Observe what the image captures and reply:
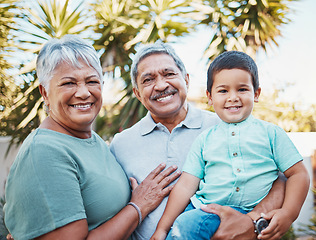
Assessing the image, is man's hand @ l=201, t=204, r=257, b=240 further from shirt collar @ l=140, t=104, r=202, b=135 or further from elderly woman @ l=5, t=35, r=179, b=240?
shirt collar @ l=140, t=104, r=202, b=135

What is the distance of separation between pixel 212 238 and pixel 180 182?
0.39 metres

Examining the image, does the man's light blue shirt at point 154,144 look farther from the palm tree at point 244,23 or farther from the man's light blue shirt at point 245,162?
the palm tree at point 244,23

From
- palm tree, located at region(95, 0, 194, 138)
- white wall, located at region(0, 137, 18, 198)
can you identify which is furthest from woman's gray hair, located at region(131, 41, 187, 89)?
white wall, located at region(0, 137, 18, 198)

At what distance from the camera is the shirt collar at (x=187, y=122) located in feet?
7.67

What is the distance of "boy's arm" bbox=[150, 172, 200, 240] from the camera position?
73.5 inches

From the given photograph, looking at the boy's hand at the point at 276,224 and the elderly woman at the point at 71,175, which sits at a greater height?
the elderly woman at the point at 71,175

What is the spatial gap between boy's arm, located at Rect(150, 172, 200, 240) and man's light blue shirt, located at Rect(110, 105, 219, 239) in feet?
0.73

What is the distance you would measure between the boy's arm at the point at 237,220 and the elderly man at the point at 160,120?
1.79ft

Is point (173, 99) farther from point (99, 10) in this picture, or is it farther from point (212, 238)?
point (99, 10)

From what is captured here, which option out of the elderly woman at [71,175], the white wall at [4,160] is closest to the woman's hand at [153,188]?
the elderly woman at [71,175]

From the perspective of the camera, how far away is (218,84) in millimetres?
1874

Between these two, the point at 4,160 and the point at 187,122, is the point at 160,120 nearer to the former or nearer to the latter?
the point at 187,122

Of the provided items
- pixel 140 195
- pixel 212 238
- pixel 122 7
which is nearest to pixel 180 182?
Result: pixel 140 195

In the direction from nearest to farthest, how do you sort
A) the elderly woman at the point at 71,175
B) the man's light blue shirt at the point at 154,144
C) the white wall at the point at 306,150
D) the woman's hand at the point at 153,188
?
the elderly woman at the point at 71,175 < the woman's hand at the point at 153,188 < the man's light blue shirt at the point at 154,144 < the white wall at the point at 306,150
